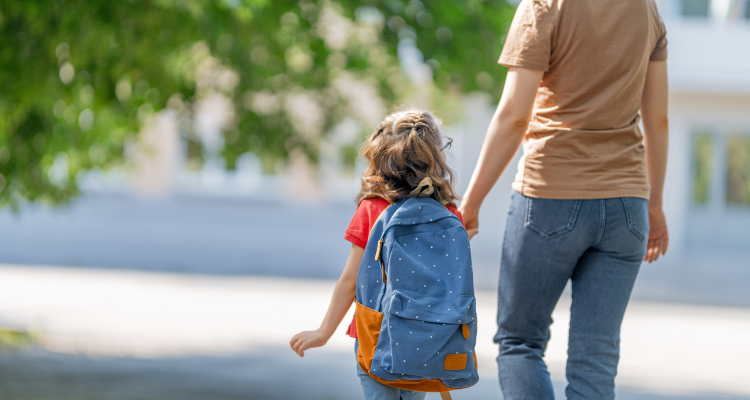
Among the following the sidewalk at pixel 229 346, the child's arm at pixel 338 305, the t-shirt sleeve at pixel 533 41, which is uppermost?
the t-shirt sleeve at pixel 533 41

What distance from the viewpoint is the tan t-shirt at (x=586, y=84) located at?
223 centimetres

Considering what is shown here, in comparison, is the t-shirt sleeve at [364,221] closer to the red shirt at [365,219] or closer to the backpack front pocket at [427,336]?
the red shirt at [365,219]

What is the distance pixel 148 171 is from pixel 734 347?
13810 millimetres

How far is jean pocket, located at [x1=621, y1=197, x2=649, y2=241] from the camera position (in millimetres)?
2234

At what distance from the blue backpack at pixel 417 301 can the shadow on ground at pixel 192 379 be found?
304cm

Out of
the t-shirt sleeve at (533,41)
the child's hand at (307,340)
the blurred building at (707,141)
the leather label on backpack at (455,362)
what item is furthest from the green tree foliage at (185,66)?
the blurred building at (707,141)

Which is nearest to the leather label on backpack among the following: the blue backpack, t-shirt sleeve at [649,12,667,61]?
the blue backpack

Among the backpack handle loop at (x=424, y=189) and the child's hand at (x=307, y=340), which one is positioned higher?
the backpack handle loop at (x=424, y=189)

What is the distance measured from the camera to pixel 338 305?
6.92 feet

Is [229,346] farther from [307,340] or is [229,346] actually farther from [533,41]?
[533,41]

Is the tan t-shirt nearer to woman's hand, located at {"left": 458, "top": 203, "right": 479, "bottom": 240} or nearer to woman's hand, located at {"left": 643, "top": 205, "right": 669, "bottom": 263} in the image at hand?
woman's hand, located at {"left": 458, "top": 203, "right": 479, "bottom": 240}

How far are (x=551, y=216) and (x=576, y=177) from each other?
0.49 ft

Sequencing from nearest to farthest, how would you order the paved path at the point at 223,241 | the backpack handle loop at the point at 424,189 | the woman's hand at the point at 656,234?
the backpack handle loop at the point at 424,189 < the woman's hand at the point at 656,234 < the paved path at the point at 223,241

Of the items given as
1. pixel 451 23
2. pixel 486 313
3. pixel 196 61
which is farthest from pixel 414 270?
pixel 486 313
